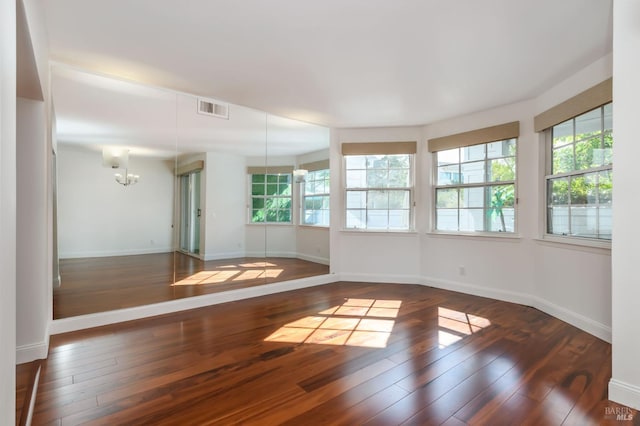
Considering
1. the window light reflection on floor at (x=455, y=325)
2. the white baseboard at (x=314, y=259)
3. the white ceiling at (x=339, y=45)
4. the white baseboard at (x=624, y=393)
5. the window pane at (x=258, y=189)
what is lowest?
the window light reflection on floor at (x=455, y=325)

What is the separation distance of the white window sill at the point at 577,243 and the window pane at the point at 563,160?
704 millimetres

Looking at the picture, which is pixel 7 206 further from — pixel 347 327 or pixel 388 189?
pixel 388 189

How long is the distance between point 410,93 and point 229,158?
2364 millimetres

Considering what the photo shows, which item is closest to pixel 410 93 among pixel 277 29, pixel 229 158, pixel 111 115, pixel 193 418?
pixel 277 29

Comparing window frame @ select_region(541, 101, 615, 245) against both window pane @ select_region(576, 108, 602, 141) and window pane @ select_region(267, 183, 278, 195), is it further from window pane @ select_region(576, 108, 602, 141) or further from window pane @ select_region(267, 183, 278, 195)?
window pane @ select_region(267, 183, 278, 195)

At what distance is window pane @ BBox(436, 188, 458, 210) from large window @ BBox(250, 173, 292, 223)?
219 centimetres

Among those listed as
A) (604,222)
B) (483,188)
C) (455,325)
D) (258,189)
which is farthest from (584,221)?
(258,189)

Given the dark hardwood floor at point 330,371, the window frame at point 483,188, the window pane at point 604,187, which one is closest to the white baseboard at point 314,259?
the dark hardwood floor at point 330,371

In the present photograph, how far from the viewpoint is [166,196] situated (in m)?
3.68

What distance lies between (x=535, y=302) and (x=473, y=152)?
201 cm

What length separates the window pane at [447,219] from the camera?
15.2 ft

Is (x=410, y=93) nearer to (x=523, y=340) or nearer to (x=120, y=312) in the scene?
(x=523, y=340)

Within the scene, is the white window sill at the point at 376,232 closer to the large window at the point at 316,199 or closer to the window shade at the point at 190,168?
the large window at the point at 316,199

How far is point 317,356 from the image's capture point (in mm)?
2490
